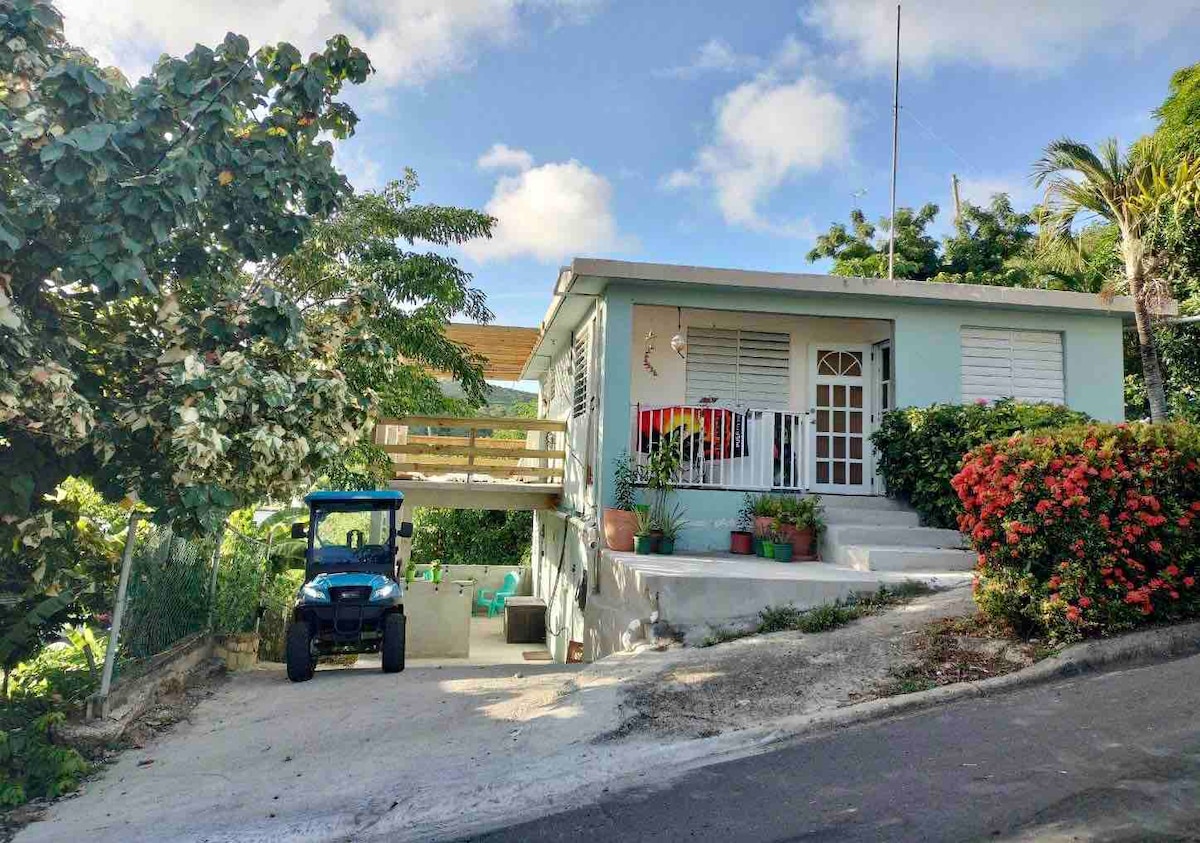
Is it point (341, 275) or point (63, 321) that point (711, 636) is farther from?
point (341, 275)

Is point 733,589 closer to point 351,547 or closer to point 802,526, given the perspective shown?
point 802,526

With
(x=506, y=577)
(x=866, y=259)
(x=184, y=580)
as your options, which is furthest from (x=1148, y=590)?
(x=866, y=259)

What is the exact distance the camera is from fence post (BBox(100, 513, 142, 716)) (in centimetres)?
558

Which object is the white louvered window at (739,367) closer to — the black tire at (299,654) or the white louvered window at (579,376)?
the white louvered window at (579,376)

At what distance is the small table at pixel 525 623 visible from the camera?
1652 centimetres

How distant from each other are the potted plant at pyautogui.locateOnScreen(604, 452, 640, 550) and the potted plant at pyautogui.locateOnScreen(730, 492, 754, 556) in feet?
4.48

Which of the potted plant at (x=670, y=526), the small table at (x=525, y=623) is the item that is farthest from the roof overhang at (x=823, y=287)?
the small table at (x=525, y=623)

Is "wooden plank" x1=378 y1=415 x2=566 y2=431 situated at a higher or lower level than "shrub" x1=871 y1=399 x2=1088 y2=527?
higher

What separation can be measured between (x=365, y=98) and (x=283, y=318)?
8.12 feet

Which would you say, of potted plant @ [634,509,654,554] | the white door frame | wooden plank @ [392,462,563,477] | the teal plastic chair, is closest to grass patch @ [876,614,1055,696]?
potted plant @ [634,509,654,554]

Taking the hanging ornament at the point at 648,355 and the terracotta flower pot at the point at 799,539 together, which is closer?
the terracotta flower pot at the point at 799,539

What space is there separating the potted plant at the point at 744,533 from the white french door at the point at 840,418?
3.41 feet

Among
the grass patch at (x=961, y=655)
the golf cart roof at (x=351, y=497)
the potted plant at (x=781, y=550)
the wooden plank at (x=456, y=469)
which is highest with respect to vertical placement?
the wooden plank at (x=456, y=469)

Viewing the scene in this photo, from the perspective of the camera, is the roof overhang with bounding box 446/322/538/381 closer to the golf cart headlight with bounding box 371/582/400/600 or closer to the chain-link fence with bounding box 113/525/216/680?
the golf cart headlight with bounding box 371/582/400/600
